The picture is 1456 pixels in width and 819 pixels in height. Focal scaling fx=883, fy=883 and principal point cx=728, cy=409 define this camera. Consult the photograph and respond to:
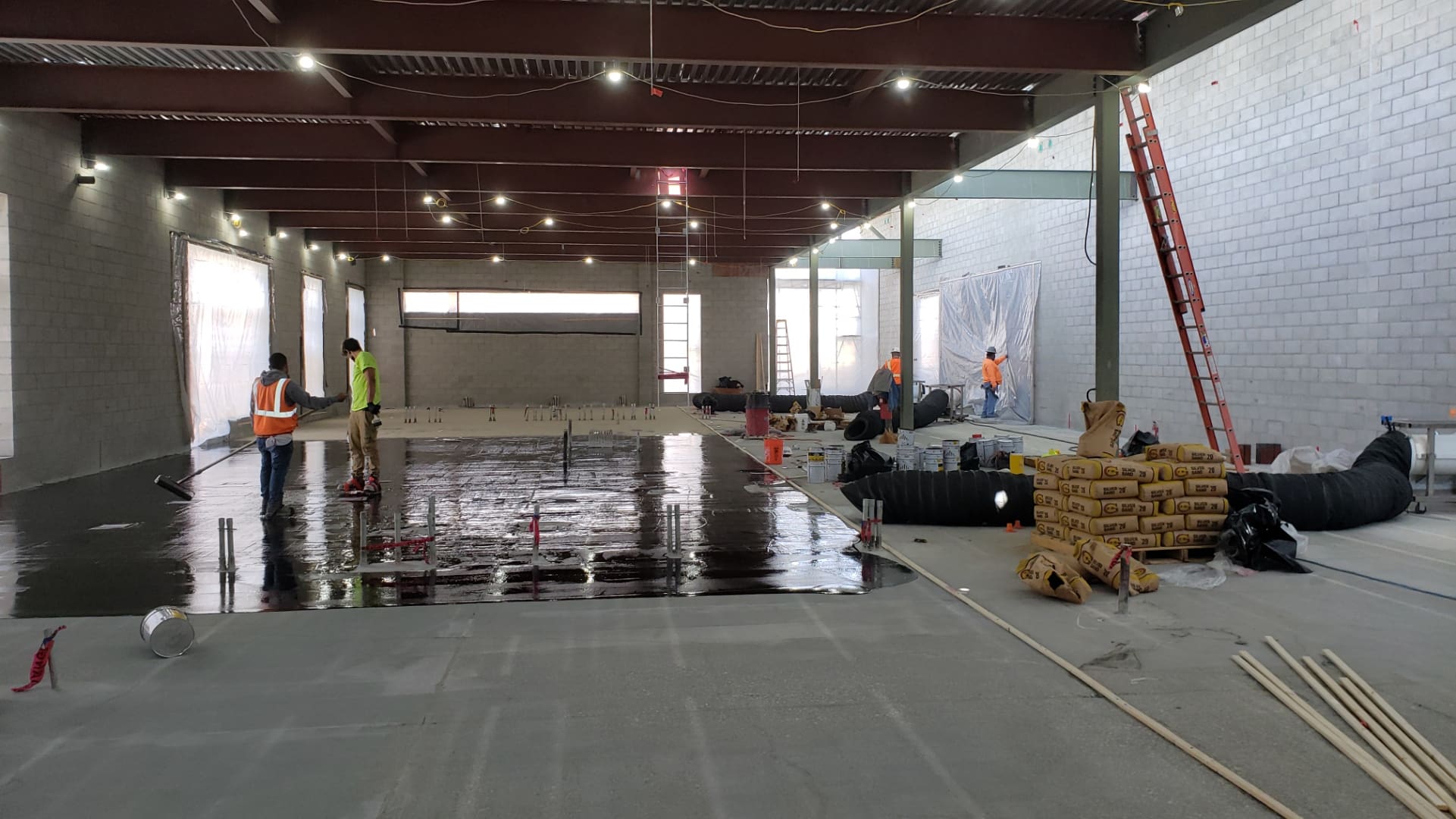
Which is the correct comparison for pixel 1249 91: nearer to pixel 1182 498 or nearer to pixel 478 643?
pixel 1182 498

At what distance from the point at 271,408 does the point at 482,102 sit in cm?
498

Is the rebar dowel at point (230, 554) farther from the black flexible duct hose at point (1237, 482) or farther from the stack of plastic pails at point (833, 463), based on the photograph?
the stack of plastic pails at point (833, 463)

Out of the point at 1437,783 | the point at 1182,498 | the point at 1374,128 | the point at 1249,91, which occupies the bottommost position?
the point at 1437,783

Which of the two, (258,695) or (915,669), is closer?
(258,695)

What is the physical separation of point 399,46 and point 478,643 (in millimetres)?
6674

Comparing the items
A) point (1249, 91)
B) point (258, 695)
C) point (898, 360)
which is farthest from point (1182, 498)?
point (898, 360)

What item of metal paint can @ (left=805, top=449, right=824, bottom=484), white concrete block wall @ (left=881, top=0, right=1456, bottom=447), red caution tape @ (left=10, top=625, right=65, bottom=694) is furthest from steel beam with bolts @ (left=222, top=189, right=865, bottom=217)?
red caution tape @ (left=10, top=625, right=65, bottom=694)

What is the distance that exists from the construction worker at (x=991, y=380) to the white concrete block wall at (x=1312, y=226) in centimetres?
442

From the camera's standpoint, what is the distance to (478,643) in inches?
190

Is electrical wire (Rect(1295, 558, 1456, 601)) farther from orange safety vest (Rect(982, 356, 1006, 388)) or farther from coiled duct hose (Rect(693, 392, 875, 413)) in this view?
coiled duct hose (Rect(693, 392, 875, 413))

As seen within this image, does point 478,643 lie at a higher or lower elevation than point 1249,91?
lower

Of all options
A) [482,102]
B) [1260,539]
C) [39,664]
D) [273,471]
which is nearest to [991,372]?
[482,102]

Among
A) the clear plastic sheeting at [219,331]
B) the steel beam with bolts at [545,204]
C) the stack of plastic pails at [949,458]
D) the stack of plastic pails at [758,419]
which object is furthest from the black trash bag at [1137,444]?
the clear plastic sheeting at [219,331]

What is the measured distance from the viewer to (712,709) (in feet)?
12.9
